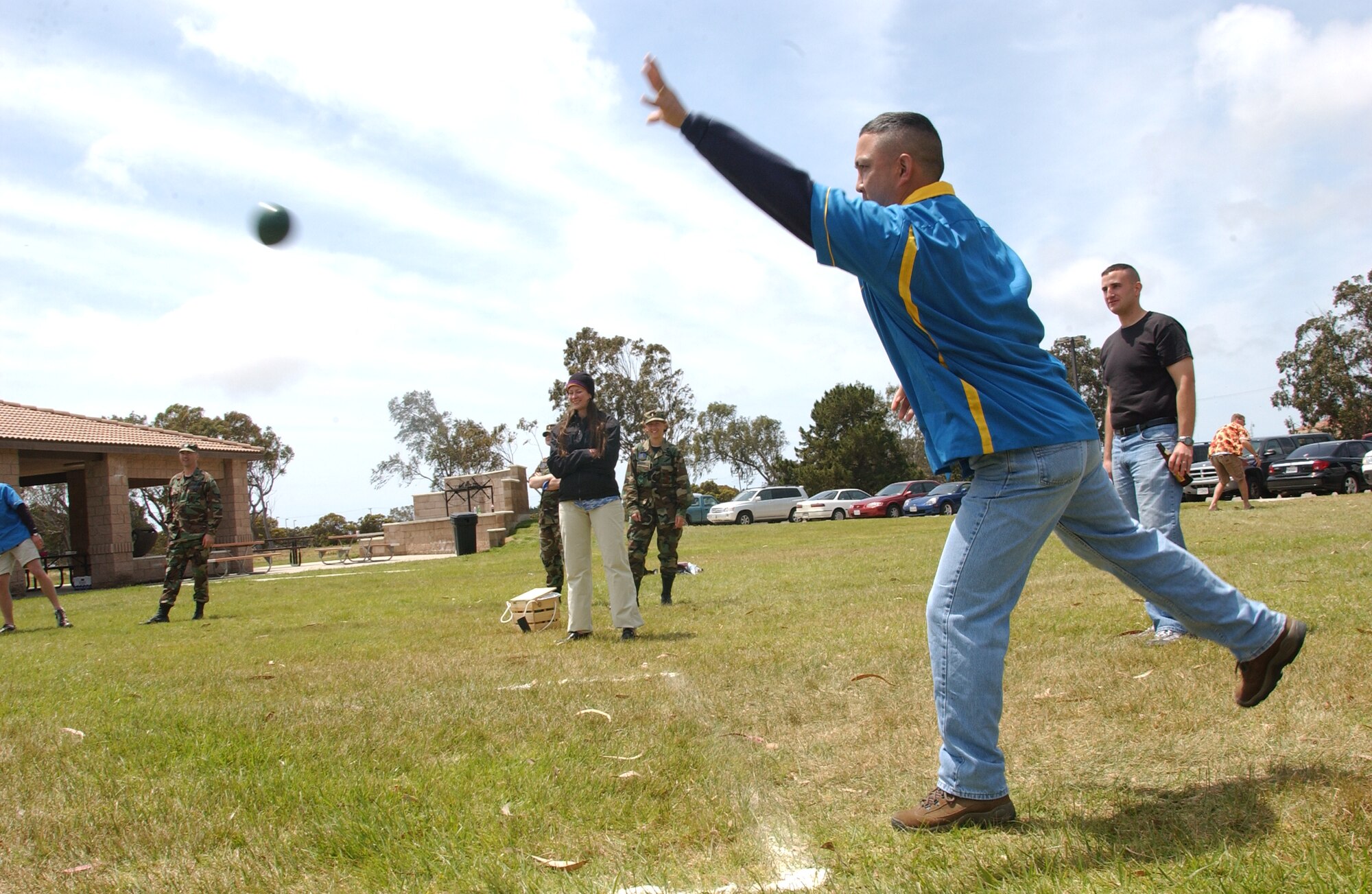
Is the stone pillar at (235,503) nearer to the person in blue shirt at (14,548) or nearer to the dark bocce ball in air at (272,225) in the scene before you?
the person in blue shirt at (14,548)

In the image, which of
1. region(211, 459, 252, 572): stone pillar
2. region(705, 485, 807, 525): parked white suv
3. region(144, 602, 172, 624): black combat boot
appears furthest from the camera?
region(705, 485, 807, 525): parked white suv

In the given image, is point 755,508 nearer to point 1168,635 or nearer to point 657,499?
point 657,499

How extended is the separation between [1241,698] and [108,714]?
492cm

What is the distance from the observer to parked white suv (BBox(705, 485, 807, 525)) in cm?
4384

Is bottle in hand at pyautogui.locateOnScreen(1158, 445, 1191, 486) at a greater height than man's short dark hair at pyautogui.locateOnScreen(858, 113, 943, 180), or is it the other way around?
man's short dark hair at pyautogui.locateOnScreen(858, 113, 943, 180)

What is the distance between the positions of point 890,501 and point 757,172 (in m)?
40.4

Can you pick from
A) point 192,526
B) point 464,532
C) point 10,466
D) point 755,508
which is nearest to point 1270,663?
point 192,526

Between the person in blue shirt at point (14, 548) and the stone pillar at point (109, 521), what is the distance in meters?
14.4

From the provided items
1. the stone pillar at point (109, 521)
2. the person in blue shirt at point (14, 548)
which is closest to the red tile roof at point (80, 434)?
the stone pillar at point (109, 521)

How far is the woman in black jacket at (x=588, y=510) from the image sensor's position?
284 inches

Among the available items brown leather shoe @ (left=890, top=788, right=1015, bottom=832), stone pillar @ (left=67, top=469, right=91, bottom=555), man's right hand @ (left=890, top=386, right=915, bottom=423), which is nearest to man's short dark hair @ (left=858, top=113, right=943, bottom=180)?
man's right hand @ (left=890, top=386, right=915, bottom=423)

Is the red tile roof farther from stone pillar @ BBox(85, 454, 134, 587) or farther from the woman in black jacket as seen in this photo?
the woman in black jacket

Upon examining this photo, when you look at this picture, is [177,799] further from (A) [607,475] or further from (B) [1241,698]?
(A) [607,475]

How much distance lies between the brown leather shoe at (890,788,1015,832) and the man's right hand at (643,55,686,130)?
1.97 meters
